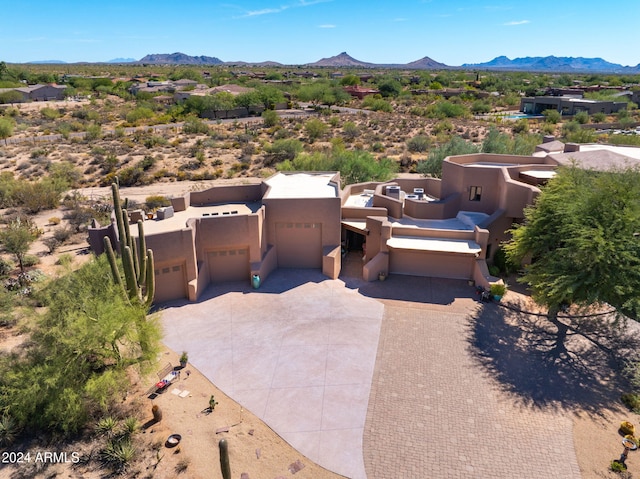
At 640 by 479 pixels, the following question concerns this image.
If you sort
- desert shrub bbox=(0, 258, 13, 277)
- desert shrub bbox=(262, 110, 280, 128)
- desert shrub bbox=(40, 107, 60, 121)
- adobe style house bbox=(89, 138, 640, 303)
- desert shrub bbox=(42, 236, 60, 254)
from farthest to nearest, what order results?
desert shrub bbox=(40, 107, 60, 121) → desert shrub bbox=(262, 110, 280, 128) → desert shrub bbox=(42, 236, 60, 254) → desert shrub bbox=(0, 258, 13, 277) → adobe style house bbox=(89, 138, 640, 303)

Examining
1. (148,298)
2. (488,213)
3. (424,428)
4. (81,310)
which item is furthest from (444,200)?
(81,310)

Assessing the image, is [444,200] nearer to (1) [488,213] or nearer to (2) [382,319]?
(1) [488,213]

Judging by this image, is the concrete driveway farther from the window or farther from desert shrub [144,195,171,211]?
desert shrub [144,195,171,211]

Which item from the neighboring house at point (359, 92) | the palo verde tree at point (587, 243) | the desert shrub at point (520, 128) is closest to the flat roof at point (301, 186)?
the palo verde tree at point (587, 243)

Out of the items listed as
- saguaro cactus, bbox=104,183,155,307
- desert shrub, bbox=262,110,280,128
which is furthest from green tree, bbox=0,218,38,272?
desert shrub, bbox=262,110,280,128

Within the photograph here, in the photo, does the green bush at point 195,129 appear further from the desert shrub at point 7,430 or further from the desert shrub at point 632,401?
the desert shrub at point 632,401

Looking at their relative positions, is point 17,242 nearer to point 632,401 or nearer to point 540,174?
point 632,401
